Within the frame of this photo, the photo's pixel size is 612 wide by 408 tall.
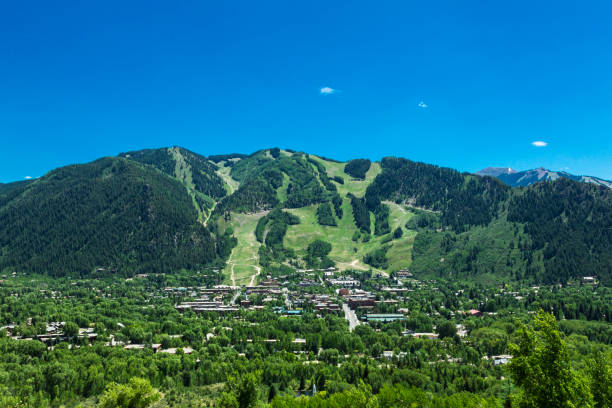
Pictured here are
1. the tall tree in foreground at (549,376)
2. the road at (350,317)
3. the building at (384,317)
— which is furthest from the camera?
the building at (384,317)

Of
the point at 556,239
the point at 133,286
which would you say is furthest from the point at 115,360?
the point at 556,239

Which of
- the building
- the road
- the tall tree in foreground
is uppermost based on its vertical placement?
the tall tree in foreground

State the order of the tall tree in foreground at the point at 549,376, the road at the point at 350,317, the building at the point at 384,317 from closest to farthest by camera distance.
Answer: the tall tree in foreground at the point at 549,376
the road at the point at 350,317
the building at the point at 384,317

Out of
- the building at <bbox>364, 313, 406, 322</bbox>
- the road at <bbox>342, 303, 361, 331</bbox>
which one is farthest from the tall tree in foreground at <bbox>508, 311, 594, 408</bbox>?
the building at <bbox>364, 313, 406, 322</bbox>

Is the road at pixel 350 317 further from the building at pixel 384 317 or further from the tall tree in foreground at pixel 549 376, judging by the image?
the tall tree in foreground at pixel 549 376

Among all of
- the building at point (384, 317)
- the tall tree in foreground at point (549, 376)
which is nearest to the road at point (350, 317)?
the building at point (384, 317)

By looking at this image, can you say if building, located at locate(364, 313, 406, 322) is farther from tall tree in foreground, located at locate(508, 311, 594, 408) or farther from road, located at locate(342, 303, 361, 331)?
tall tree in foreground, located at locate(508, 311, 594, 408)

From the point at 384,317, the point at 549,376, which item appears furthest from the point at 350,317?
the point at 549,376
